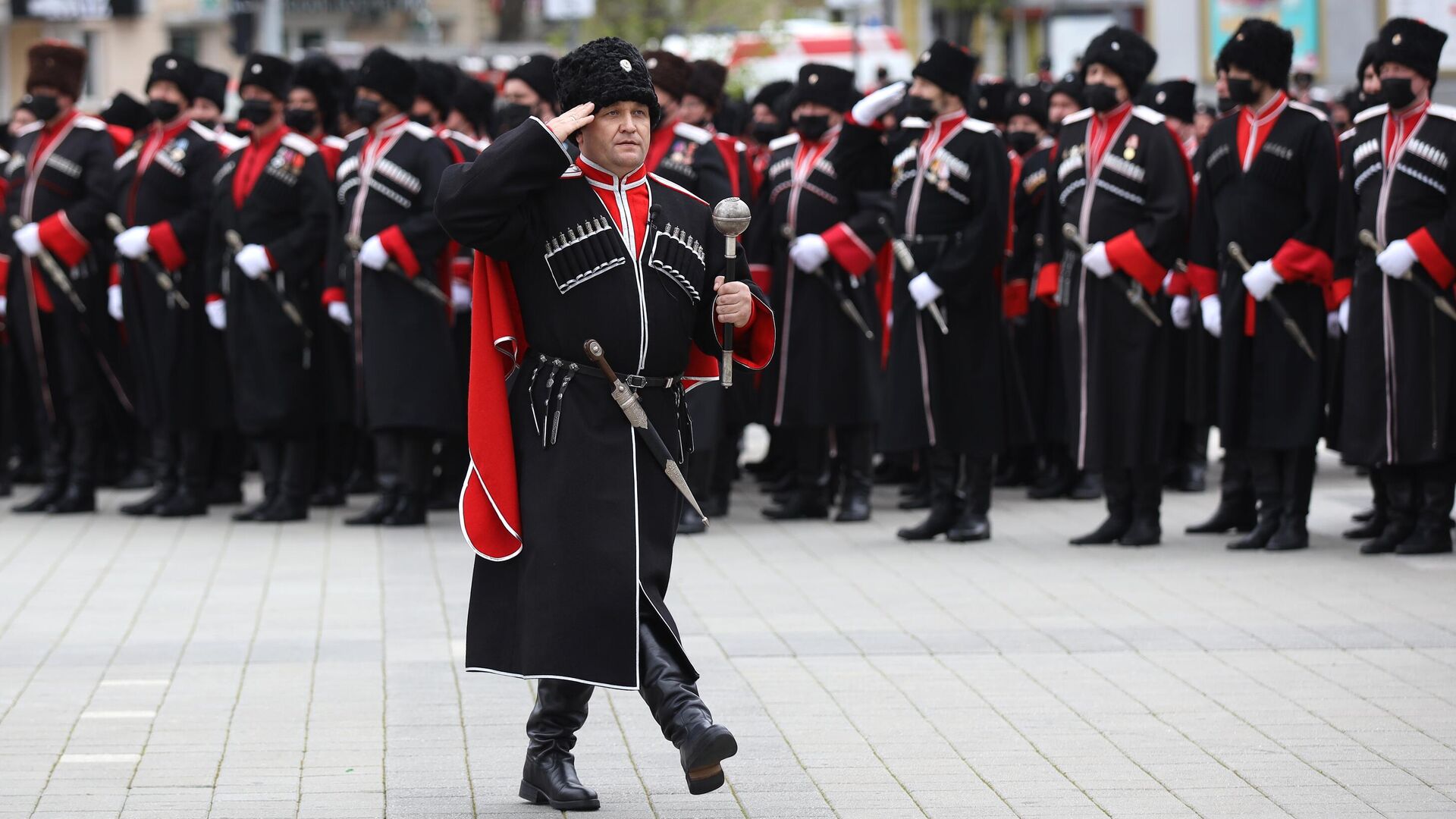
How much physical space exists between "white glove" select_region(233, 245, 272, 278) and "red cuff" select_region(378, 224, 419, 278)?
70 cm

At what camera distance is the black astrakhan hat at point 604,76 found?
5453 mm

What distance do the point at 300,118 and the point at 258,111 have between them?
24cm

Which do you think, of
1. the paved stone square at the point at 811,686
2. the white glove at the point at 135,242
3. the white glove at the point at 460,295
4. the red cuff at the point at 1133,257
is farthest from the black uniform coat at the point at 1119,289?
the white glove at the point at 135,242

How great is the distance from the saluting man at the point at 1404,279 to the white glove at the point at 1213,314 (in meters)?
0.54

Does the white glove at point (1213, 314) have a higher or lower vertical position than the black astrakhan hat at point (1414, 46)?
lower

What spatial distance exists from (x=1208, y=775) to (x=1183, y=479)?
6962 mm

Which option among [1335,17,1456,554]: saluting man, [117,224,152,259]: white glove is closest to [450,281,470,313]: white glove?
[117,224,152,259]: white glove

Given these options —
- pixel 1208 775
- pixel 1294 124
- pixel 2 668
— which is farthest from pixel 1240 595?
pixel 2 668

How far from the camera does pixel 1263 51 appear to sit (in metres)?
9.91

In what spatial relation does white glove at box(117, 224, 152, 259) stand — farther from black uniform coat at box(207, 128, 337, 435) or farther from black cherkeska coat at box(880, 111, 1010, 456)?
black cherkeska coat at box(880, 111, 1010, 456)

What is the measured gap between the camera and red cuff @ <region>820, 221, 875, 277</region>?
1104cm

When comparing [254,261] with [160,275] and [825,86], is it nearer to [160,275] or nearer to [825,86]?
[160,275]

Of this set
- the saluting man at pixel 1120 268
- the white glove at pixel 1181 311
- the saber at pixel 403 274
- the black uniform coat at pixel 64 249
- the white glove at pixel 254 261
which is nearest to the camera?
the saluting man at pixel 1120 268

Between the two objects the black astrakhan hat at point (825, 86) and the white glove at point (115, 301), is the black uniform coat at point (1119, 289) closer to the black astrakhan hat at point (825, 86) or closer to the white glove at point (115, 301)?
the black astrakhan hat at point (825, 86)
